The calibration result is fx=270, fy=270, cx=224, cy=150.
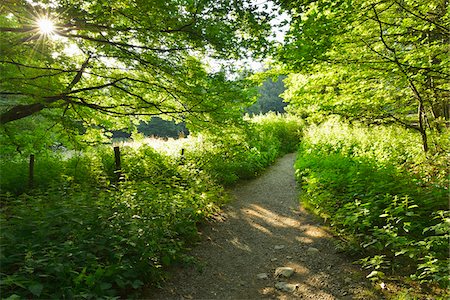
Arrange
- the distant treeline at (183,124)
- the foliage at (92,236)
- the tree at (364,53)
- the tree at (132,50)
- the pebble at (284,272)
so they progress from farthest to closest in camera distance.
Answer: the distant treeline at (183,124)
the tree at (364,53)
the pebble at (284,272)
the tree at (132,50)
the foliage at (92,236)

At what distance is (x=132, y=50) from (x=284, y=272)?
4.70 m

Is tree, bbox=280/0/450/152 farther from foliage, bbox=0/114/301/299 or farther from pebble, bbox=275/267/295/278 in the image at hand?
pebble, bbox=275/267/295/278

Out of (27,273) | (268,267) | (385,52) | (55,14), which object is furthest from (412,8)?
(27,273)

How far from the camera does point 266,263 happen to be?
4.70 m

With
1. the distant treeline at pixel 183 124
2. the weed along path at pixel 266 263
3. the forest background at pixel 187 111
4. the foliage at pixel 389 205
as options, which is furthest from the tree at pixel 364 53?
the distant treeline at pixel 183 124

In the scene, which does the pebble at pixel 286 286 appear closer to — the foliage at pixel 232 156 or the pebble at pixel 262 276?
the pebble at pixel 262 276

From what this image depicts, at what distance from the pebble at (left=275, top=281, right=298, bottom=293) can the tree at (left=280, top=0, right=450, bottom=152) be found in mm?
3726

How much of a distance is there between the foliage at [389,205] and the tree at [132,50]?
9.51 ft

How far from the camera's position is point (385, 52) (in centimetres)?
568

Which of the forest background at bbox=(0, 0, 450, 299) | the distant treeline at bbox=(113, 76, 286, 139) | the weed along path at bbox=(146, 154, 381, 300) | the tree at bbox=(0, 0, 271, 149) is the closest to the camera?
the forest background at bbox=(0, 0, 450, 299)

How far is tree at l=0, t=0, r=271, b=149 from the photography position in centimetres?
403

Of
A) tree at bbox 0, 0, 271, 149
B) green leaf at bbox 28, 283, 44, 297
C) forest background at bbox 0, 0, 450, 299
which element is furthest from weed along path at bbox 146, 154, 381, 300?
tree at bbox 0, 0, 271, 149

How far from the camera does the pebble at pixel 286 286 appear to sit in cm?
386

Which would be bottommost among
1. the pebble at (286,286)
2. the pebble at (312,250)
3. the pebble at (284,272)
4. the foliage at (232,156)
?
the pebble at (286,286)
